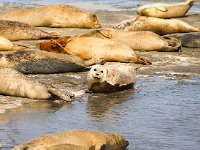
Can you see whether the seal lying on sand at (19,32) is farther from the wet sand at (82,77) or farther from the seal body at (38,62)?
the seal body at (38,62)

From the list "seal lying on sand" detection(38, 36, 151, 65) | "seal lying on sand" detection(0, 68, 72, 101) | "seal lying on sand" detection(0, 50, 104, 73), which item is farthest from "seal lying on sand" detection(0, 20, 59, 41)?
"seal lying on sand" detection(0, 68, 72, 101)

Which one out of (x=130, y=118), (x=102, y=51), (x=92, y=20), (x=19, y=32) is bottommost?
(x=130, y=118)

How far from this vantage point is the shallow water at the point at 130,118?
6.22 meters

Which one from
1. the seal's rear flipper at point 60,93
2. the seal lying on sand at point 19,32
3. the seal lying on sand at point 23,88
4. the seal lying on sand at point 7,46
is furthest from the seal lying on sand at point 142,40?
the seal's rear flipper at point 60,93

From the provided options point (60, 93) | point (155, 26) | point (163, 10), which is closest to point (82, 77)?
point (60, 93)

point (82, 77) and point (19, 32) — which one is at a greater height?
point (19, 32)

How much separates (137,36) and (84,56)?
5.23ft

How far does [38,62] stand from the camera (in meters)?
9.26

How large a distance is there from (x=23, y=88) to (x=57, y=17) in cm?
619

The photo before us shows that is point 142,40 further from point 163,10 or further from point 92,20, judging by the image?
point 163,10

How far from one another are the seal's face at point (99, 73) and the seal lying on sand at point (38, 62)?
45.8 inches

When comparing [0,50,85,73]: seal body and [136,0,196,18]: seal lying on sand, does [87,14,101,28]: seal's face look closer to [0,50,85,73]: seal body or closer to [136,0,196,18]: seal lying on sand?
[136,0,196,18]: seal lying on sand

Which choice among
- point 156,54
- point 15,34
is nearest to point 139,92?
point 156,54

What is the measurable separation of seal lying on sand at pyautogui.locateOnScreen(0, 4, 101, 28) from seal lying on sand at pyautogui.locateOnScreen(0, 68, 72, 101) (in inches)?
231
